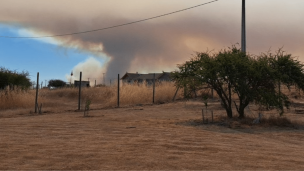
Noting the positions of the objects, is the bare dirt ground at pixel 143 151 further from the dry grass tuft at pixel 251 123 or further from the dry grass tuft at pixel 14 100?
the dry grass tuft at pixel 14 100

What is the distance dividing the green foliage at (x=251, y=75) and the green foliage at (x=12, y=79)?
23.9m

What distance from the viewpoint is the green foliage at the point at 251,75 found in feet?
34.1

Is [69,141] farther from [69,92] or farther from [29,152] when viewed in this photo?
[69,92]

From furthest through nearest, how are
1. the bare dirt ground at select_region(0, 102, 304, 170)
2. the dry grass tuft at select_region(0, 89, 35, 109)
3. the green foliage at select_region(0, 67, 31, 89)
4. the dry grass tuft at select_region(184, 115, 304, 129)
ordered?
the green foliage at select_region(0, 67, 31, 89) < the dry grass tuft at select_region(0, 89, 35, 109) < the dry grass tuft at select_region(184, 115, 304, 129) < the bare dirt ground at select_region(0, 102, 304, 170)

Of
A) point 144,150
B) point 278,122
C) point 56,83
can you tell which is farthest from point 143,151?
point 56,83

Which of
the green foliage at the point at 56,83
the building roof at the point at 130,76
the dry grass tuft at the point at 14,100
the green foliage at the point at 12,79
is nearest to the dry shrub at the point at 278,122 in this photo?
the dry grass tuft at the point at 14,100

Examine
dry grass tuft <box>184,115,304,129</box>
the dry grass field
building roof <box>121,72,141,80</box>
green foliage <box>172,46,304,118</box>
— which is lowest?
the dry grass field

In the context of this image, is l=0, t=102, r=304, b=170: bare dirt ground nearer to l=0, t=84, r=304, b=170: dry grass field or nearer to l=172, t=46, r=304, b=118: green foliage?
l=0, t=84, r=304, b=170: dry grass field

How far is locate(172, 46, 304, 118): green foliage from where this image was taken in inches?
409

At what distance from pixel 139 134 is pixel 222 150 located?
2.59 metres

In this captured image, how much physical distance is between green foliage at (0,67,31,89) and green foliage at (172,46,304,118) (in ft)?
78.3

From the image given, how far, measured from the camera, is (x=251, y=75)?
34.0 feet

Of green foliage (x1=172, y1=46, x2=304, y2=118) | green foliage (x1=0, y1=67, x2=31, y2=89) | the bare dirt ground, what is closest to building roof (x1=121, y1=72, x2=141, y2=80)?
green foliage (x1=0, y1=67, x2=31, y2=89)

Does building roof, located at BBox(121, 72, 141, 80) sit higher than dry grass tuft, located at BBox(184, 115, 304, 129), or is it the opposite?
building roof, located at BBox(121, 72, 141, 80)
